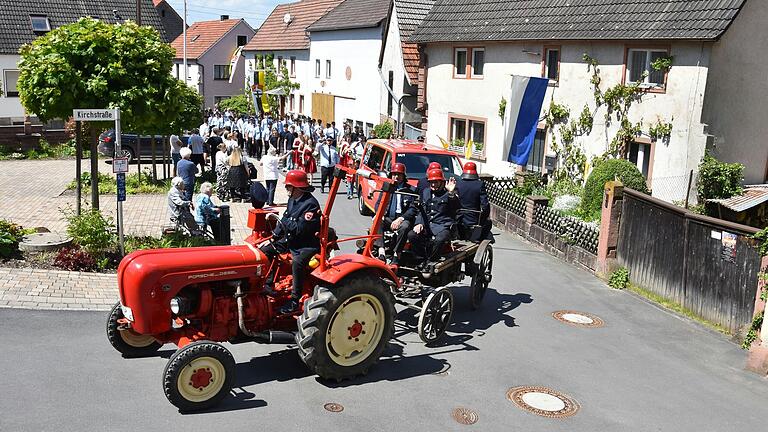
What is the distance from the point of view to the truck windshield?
16.6 meters

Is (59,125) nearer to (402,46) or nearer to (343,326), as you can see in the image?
(402,46)

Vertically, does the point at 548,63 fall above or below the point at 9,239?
above

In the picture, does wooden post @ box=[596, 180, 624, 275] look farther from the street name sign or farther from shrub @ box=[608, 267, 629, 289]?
the street name sign

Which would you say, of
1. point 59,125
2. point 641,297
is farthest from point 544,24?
point 59,125

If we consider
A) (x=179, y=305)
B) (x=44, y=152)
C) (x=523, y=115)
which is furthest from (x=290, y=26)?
(x=179, y=305)

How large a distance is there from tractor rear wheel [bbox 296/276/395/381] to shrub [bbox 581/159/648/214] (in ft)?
32.0

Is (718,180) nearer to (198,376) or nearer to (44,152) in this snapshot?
(198,376)

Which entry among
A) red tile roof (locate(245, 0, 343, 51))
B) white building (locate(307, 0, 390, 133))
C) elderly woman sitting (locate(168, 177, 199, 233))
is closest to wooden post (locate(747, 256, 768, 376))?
elderly woman sitting (locate(168, 177, 199, 233))

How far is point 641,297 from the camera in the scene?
12.5 meters

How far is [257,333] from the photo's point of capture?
304 inches

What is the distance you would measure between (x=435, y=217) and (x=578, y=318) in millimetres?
2878

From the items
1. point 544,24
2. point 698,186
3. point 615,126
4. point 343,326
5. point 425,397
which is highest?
point 544,24

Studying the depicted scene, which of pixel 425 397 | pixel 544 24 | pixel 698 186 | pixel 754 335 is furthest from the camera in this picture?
pixel 544 24

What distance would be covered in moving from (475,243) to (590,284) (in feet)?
10.6
